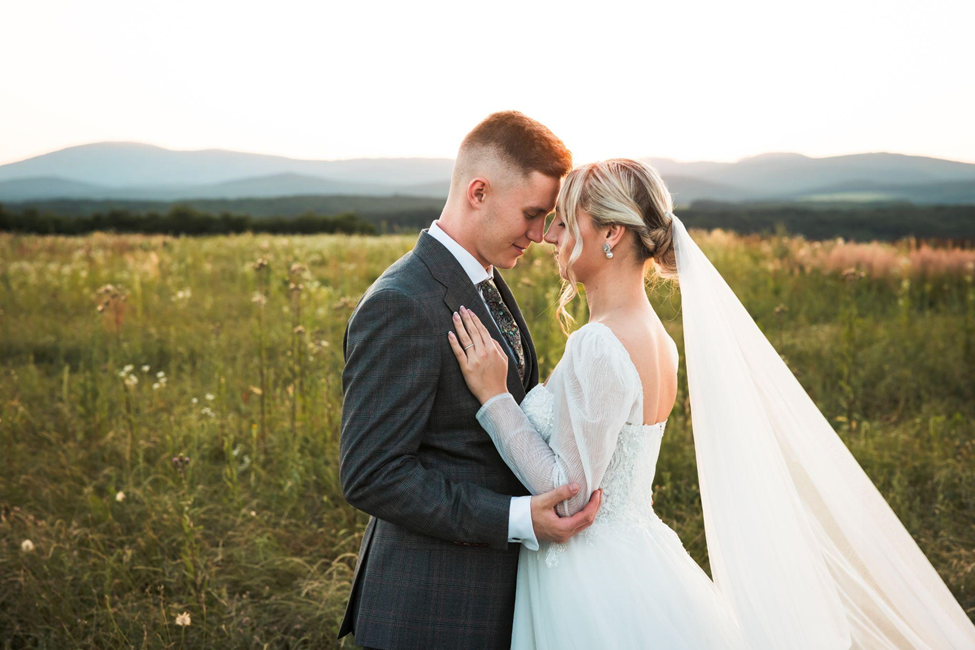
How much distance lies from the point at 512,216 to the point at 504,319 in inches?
15.1

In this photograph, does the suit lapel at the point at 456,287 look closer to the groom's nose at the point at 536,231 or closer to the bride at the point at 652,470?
the bride at the point at 652,470

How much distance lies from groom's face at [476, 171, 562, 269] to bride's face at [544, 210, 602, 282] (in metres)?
0.08

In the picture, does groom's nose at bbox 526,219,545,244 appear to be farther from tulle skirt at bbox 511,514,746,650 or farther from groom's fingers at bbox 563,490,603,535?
tulle skirt at bbox 511,514,746,650

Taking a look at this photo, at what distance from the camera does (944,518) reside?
14.8 feet

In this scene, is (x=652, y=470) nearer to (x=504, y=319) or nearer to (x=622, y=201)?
(x=504, y=319)

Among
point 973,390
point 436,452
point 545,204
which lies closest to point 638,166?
point 545,204

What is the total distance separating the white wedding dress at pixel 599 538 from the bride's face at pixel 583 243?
0.87 feet

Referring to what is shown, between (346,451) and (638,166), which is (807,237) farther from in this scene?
(346,451)

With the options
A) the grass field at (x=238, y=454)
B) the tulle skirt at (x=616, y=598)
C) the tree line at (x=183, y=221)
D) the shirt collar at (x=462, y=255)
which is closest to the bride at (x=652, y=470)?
the tulle skirt at (x=616, y=598)

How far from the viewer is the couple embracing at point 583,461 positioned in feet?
7.32

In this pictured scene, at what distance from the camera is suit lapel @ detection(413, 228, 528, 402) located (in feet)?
7.85

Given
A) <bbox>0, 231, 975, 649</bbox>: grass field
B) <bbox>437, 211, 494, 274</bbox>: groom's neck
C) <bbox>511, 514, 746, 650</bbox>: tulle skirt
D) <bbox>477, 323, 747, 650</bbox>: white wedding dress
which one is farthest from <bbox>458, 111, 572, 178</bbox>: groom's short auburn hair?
<bbox>511, 514, 746, 650</bbox>: tulle skirt

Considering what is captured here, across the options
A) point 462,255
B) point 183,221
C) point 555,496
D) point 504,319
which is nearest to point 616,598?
point 555,496

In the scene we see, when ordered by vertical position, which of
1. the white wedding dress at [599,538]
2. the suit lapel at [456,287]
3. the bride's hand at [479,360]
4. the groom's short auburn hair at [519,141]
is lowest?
the white wedding dress at [599,538]
